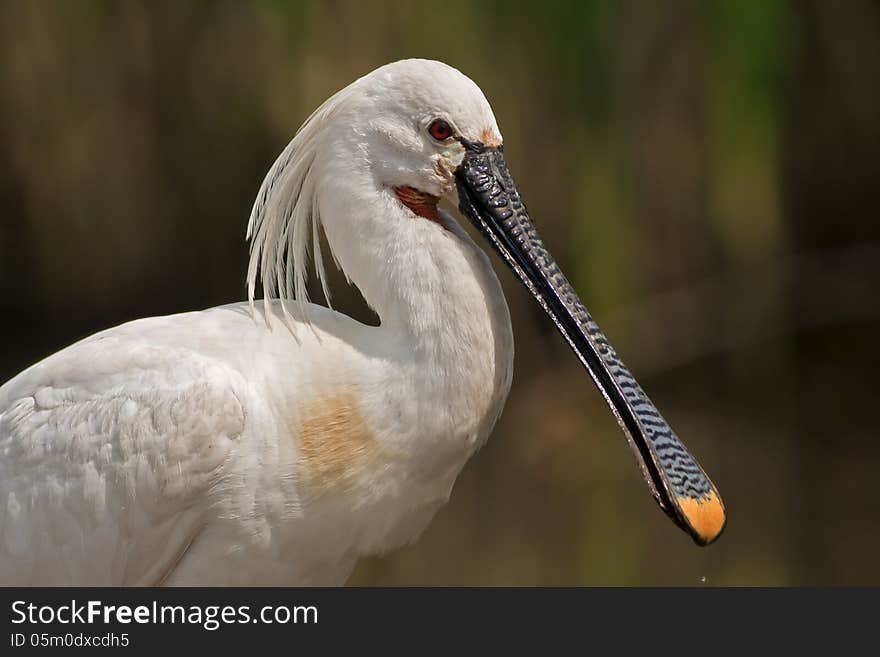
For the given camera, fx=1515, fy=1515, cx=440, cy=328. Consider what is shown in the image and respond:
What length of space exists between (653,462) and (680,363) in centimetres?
391

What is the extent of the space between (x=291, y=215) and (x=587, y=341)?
29.7 inches

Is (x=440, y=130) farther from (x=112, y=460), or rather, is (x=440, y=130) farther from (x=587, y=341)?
(x=112, y=460)

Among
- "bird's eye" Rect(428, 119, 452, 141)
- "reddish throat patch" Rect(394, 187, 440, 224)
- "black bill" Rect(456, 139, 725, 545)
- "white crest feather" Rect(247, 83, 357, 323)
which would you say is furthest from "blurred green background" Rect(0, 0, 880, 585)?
"bird's eye" Rect(428, 119, 452, 141)

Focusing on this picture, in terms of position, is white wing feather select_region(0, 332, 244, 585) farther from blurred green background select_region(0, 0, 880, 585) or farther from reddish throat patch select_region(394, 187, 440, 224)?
blurred green background select_region(0, 0, 880, 585)

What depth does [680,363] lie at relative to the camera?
734cm

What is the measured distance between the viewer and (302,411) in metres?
3.24

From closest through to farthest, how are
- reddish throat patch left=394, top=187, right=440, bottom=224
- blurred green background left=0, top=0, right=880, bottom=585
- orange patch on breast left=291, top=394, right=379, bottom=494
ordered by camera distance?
orange patch on breast left=291, top=394, right=379, bottom=494, reddish throat patch left=394, top=187, right=440, bottom=224, blurred green background left=0, top=0, right=880, bottom=585

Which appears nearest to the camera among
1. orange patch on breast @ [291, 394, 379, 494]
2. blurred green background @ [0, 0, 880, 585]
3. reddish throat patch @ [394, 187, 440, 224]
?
orange patch on breast @ [291, 394, 379, 494]

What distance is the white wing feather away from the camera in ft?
10.5

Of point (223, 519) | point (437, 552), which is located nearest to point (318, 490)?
point (223, 519)

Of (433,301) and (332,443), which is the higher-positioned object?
(433,301)

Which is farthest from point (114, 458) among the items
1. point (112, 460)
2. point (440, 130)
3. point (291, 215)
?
point (440, 130)

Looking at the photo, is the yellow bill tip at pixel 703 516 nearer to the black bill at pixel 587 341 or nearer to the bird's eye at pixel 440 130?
the black bill at pixel 587 341

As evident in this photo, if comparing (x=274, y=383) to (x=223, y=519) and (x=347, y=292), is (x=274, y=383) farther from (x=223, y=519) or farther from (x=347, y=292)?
(x=347, y=292)
